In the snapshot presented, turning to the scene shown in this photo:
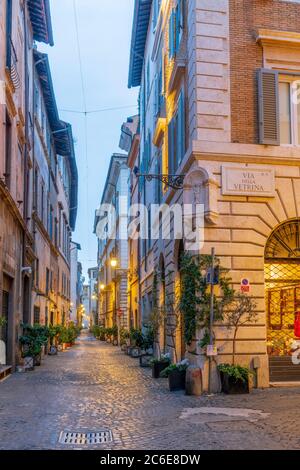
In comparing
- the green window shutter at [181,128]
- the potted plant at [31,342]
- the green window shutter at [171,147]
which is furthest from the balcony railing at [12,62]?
the potted plant at [31,342]

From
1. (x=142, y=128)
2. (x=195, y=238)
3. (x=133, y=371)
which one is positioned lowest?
(x=133, y=371)

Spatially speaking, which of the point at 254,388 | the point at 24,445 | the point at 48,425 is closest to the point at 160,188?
the point at 254,388

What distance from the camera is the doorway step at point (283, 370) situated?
14.4 meters

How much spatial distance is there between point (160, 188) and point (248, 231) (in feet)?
28.9

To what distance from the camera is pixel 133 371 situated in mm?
20016

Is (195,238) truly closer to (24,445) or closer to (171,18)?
(24,445)

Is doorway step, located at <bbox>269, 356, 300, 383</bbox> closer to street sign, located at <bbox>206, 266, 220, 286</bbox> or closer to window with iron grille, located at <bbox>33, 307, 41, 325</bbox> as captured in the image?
street sign, located at <bbox>206, 266, 220, 286</bbox>

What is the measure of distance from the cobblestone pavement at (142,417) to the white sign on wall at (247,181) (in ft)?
14.6

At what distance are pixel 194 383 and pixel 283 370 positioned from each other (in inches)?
106

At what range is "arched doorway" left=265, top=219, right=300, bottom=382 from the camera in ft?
47.9

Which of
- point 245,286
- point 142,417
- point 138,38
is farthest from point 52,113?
point 142,417

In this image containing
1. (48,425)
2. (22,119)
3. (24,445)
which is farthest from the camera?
(22,119)

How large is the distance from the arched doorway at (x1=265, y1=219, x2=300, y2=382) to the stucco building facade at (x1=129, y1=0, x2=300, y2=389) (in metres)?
0.02

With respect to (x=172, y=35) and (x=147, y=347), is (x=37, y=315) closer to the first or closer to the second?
(x=147, y=347)
